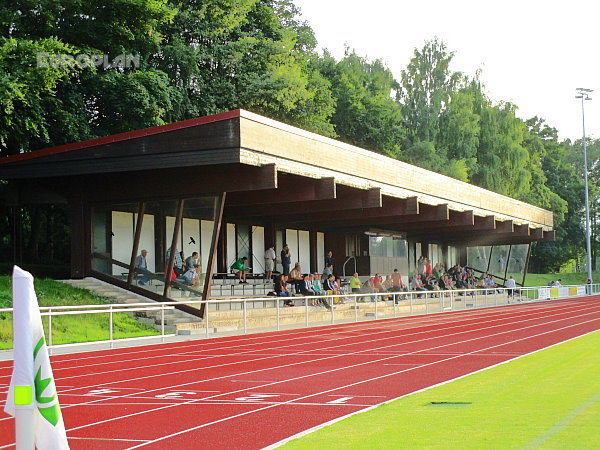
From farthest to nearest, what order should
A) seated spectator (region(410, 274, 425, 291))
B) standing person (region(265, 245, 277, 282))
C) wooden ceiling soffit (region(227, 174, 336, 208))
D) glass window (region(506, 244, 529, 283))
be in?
glass window (region(506, 244, 529, 283)) → seated spectator (region(410, 274, 425, 291)) → standing person (region(265, 245, 277, 282)) → wooden ceiling soffit (region(227, 174, 336, 208))

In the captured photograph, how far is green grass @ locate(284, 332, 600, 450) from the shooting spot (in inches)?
252

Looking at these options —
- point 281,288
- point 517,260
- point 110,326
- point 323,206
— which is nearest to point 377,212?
point 323,206

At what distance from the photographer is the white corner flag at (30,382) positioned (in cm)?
418

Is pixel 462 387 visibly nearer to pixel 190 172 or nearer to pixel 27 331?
pixel 27 331

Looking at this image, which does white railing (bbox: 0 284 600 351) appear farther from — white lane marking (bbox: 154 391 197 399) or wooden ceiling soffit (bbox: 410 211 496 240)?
white lane marking (bbox: 154 391 197 399)

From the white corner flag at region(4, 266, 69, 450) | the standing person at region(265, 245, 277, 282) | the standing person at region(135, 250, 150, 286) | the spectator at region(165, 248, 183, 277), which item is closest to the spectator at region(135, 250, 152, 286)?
the standing person at region(135, 250, 150, 286)

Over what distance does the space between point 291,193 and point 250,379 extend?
1476 cm

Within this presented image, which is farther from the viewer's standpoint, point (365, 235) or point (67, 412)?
point (365, 235)

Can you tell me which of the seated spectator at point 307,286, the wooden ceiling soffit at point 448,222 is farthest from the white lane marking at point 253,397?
the wooden ceiling soffit at point 448,222

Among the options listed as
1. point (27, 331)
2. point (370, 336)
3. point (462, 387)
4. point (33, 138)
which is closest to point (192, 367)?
point (462, 387)

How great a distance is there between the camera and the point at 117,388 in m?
10.7

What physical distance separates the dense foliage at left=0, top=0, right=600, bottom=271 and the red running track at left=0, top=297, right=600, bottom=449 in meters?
9.51

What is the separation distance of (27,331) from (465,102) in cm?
5606

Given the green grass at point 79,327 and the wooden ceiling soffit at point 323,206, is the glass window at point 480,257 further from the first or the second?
the green grass at point 79,327
